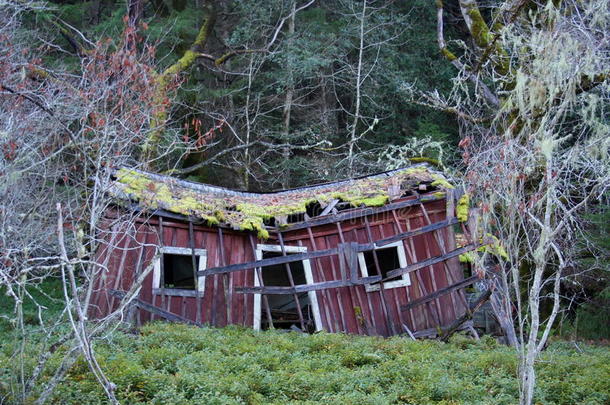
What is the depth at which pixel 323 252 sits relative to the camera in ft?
48.5

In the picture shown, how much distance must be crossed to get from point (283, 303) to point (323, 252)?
4.03 metres

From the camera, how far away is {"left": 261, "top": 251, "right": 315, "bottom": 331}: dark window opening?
1620 centimetres

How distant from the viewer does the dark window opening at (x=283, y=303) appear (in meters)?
16.2

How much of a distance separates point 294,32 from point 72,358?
816 inches

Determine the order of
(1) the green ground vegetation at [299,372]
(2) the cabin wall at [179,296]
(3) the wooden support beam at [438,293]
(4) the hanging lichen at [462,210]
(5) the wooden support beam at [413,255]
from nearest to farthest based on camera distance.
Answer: (1) the green ground vegetation at [299,372]
(2) the cabin wall at [179,296]
(3) the wooden support beam at [438,293]
(5) the wooden support beam at [413,255]
(4) the hanging lichen at [462,210]

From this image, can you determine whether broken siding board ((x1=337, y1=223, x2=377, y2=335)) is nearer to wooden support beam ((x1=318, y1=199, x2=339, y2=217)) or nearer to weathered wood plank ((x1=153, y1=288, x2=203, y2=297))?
wooden support beam ((x1=318, y1=199, x2=339, y2=217))

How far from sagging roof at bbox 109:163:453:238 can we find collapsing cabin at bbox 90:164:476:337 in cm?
3

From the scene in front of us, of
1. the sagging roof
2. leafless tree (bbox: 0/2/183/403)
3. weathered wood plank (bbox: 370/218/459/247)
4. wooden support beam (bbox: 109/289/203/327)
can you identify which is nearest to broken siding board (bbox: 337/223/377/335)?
weathered wood plank (bbox: 370/218/459/247)

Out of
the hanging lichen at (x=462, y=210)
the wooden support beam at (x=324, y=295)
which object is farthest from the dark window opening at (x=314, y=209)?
the hanging lichen at (x=462, y=210)

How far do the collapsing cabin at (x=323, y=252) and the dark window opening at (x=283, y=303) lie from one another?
0.42ft

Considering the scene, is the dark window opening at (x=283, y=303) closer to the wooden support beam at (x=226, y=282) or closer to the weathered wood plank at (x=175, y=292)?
the wooden support beam at (x=226, y=282)

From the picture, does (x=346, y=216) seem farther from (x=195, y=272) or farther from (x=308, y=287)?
(x=195, y=272)

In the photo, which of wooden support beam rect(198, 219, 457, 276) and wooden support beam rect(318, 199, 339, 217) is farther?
wooden support beam rect(318, 199, 339, 217)

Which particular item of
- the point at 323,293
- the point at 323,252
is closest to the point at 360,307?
the point at 323,293
